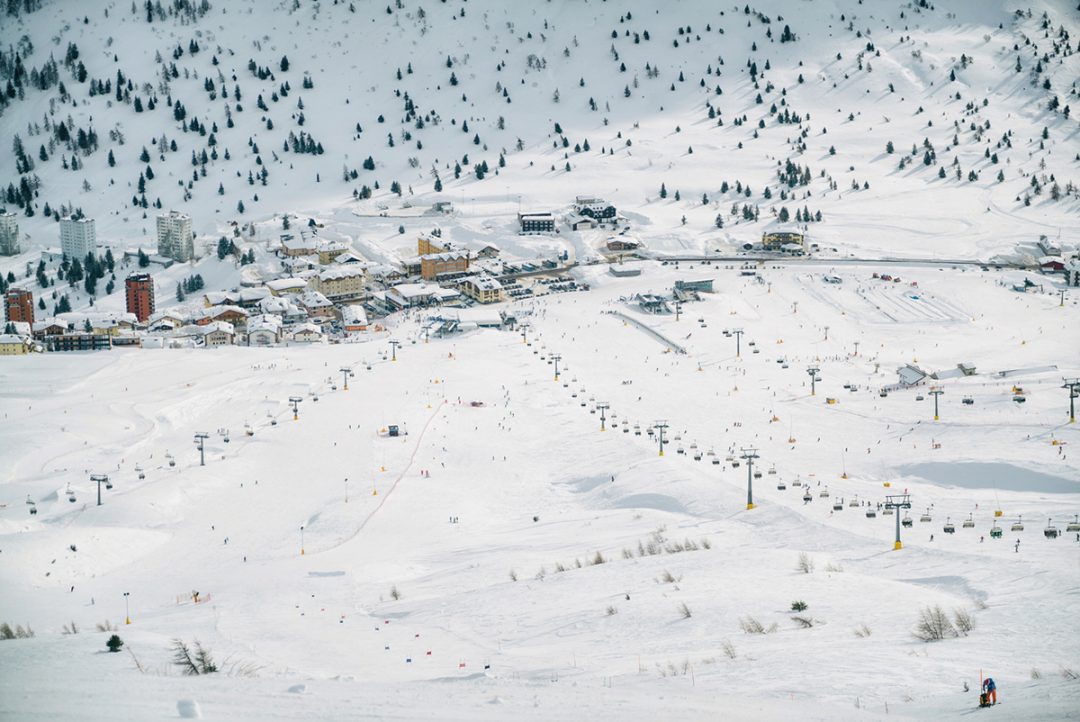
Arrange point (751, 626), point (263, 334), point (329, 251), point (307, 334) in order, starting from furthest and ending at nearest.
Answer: point (329, 251), point (307, 334), point (263, 334), point (751, 626)

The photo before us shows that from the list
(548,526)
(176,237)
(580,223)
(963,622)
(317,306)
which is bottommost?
(548,526)

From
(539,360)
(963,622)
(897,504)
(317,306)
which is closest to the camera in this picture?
(963,622)

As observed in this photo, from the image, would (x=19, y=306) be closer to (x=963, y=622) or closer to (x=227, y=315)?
(x=227, y=315)

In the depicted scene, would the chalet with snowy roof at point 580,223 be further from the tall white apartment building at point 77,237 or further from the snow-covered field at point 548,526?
the tall white apartment building at point 77,237

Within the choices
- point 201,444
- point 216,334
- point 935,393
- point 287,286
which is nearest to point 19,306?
point 216,334

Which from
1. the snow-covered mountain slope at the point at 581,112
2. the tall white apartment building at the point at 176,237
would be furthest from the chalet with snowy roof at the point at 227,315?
the snow-covered mountain slope at the point at 581,112

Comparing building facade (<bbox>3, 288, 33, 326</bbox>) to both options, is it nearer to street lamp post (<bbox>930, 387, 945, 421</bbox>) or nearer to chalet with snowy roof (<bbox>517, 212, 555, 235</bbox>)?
chalet with snowy roof (<bbox>517, 212, 555, 235</bbox>)

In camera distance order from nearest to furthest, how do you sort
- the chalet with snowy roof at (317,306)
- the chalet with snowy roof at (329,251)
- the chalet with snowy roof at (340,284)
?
the chalet with snowy roof at (317,306)
the chalet with snowy roof at (340,284)
the chalet with snowy roof at (329,251)

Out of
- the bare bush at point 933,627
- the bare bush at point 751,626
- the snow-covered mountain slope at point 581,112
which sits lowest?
the bare bush at point 751,626
